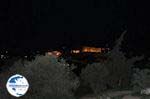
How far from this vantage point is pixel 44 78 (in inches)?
520

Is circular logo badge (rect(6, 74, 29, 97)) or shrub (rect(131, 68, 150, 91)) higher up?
circular logo badge (rect(6, 74, 29, 97))

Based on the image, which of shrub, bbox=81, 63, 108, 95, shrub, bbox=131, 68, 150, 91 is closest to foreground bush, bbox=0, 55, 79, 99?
shrub, bbox=81, 63, 108, 95

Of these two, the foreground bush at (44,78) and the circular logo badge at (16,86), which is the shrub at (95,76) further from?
the circular logo badge at (16,86)

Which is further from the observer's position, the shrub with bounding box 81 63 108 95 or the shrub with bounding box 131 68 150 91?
the shrub with bounding box 81 63 108 95

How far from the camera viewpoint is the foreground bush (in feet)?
42.8

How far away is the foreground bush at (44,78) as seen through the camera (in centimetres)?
1304

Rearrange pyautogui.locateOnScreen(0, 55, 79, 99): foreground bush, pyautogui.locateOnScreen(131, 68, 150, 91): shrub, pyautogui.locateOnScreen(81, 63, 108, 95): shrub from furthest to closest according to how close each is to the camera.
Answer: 1. pyautogui.locateOnScreen(81, 63, 108, 95): shrub
2. pyautogui.locateOnScreen(131, 68, 150, 91): shrub
3. pyautogui.locateOnScreen(0, 55, 79, 99): foreground bush

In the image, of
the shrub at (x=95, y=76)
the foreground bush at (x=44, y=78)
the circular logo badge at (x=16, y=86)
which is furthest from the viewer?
the shrub at (x=95, y=76)

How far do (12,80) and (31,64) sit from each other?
2.66 m

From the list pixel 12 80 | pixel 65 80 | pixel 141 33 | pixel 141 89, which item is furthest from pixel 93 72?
pixel 141 33

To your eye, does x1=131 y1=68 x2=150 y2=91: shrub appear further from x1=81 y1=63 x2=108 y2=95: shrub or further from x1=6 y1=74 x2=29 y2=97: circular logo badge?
x1=6 y1=74 x2=29 y2=97: circular logo badge

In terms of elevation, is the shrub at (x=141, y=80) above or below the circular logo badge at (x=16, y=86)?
below

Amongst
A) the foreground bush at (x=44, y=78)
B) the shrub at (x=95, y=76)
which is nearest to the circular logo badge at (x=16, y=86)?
the foreground bush at (x=44, y=78)

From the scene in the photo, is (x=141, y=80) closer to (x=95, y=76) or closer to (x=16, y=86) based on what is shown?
(x=95, y=76)
